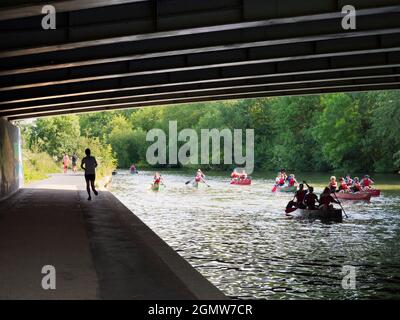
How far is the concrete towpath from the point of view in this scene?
334 inches

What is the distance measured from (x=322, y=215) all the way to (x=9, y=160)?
15106 mm

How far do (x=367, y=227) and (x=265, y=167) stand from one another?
76594mm

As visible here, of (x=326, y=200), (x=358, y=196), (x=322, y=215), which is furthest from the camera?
(x=358, y=196)

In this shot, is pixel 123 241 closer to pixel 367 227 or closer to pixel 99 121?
pixel 367 227

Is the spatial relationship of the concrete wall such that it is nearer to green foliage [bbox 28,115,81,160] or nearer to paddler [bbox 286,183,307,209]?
paddler [bbox 286,183,307,209]

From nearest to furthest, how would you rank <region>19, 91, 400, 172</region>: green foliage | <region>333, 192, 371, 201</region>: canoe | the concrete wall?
1. the concrete wall
2. <region>333, 192, 371, 201</region>: canoe
3. <region>19, 91, 400, 172</region>: green foliage

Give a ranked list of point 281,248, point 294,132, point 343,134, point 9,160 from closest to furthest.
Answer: point 281,248
point 9,160
point 343,134
point 294,132

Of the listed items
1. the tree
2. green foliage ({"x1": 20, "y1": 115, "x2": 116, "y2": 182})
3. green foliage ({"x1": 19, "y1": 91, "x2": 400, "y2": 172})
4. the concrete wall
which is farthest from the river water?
the tree

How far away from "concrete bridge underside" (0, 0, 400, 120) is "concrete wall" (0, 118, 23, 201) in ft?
16.7

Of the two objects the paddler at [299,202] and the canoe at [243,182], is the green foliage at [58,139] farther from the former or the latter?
the paddler at [299,202]

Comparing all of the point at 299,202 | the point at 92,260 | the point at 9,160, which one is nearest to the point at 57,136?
the point at 9,160

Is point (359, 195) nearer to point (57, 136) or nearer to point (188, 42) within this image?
point (188, 42)

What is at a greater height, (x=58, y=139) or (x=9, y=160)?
(x=58, y=139)

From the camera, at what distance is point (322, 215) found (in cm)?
2395
